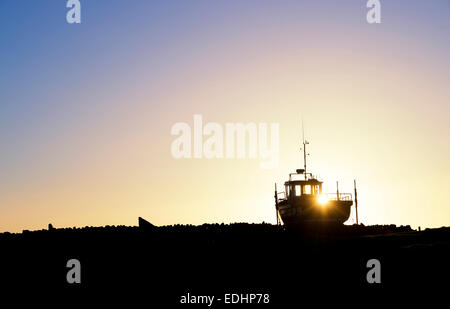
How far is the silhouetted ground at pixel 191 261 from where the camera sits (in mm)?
24500

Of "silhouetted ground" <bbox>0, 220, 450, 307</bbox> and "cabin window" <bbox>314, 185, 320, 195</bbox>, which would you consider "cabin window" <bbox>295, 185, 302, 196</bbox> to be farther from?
"silhouetted ground" <bbox>0, 220, 450, 307</bbox>

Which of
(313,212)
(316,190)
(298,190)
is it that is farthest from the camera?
(316,190)

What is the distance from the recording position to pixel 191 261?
28.0 meters

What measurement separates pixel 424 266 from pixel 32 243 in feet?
58.8

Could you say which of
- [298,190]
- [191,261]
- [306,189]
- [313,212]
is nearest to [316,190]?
[306,189]

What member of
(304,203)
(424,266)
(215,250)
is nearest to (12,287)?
(215,250)

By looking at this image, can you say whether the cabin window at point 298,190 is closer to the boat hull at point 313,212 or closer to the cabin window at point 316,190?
the boat hull at point 313,212

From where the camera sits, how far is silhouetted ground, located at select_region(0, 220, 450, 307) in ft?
80.4

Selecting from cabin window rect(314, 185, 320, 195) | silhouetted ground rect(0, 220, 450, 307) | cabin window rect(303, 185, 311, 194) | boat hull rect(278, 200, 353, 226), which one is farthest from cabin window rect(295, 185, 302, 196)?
silhouetted ground rect(0, 220, 450, 307)

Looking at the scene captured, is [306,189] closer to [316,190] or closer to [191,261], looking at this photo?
[316,190]

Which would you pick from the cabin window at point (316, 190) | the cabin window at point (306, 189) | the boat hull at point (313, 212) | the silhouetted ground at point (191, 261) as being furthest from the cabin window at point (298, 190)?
the silhouetted ground at point (191, 261)
